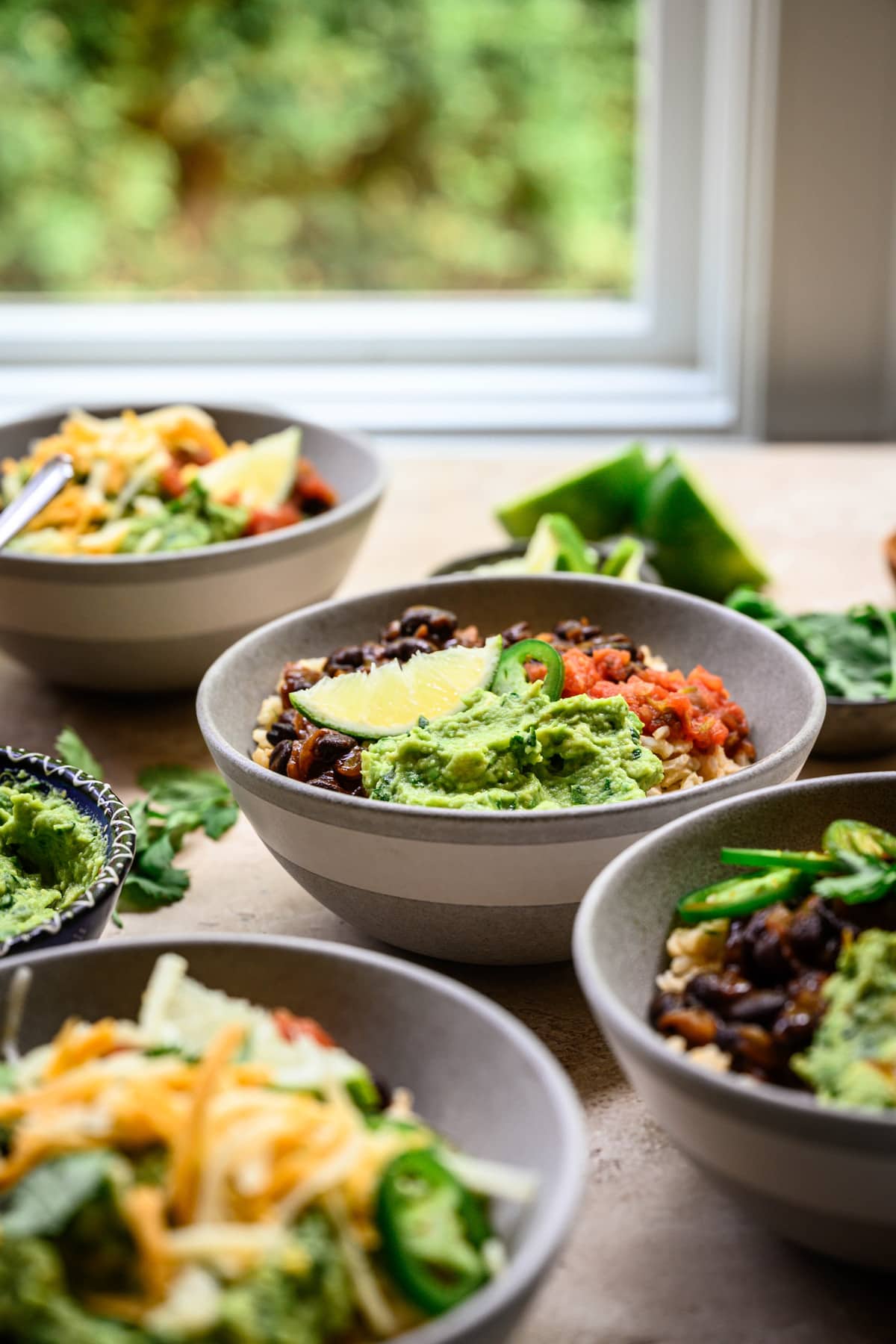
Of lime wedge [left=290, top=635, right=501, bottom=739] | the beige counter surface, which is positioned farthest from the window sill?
lime wedge [left=290, top=635, right=501, bottom=739]

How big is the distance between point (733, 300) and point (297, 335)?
1061mm

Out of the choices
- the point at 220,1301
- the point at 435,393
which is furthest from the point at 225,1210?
the point at 435,393

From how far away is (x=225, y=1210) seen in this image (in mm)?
757

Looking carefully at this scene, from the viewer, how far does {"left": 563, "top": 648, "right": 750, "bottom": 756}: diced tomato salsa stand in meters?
1.33

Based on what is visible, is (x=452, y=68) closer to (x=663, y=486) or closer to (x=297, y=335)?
(x=297, y=335)

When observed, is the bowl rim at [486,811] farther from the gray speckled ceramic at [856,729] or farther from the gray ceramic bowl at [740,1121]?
the gray speckled ceramic at [856,729]

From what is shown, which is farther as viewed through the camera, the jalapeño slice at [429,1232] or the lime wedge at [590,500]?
the lime wedge at [590,500]

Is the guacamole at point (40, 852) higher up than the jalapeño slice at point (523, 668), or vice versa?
the jalapeño slice at point (523, 668)

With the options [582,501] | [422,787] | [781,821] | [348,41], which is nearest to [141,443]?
[582,501]

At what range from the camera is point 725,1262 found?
3.12 ft

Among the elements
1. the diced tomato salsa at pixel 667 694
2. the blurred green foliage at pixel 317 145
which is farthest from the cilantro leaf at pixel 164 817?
the blurred green foliage at pixel 317 145

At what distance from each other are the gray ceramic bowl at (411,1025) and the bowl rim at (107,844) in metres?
0.06

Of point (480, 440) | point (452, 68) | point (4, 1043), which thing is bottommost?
A: point (480, 440)

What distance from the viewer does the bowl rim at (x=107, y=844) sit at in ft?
3.38
